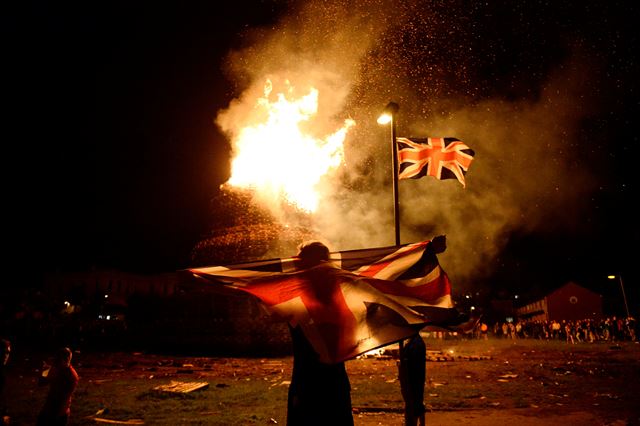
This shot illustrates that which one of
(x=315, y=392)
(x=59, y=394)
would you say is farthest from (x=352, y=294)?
(x=59, y=394)

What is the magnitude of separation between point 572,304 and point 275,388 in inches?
2478

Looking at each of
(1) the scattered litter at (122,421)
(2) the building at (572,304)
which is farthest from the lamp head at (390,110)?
(2) the building at (572,304)

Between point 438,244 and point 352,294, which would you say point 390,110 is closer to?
point 438,244

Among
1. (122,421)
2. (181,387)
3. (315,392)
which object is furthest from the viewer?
(181,387)

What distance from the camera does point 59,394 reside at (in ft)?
20.8

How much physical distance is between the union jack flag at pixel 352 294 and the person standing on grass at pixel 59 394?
4044 mm

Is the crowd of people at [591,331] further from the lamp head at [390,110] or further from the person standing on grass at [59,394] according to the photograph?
the person standing on grass at [59,394]

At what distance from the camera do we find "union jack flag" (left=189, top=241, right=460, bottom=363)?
10.5ft

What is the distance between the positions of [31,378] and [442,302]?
14817mm

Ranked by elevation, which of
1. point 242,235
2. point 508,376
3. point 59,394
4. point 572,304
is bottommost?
point 508,376

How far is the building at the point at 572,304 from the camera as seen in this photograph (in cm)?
6141

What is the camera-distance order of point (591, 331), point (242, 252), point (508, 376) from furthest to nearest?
point (591, 331) → point (242, 252) → point (508, 376)

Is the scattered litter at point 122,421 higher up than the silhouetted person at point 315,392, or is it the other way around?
the silhouetted person at point 315,392

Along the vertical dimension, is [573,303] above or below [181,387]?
above
